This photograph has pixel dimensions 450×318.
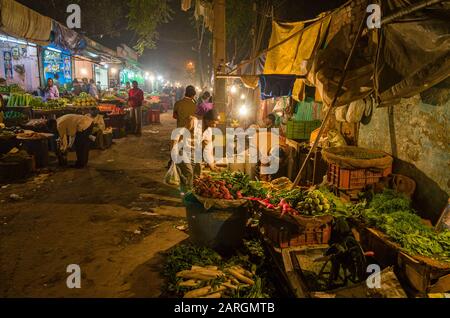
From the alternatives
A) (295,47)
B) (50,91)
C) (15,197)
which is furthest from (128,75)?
(295,47)

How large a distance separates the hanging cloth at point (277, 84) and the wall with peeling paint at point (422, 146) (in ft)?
10.2

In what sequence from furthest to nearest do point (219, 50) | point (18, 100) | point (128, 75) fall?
point (128, 75) → point (18, 100) → point (219, 50)

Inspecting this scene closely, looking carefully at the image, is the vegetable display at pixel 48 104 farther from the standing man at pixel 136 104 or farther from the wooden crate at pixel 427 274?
the wooden crate at pixel 427 274

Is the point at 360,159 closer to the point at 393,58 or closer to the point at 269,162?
the point at 393,58

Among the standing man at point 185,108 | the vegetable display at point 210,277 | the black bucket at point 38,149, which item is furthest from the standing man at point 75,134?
the vegetable display at point 210,277

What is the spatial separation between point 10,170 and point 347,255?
8.92 m

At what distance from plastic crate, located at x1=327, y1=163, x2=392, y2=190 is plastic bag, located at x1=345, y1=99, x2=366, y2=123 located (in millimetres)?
1605

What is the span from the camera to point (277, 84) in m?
9.41

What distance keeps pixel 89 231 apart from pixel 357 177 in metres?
5.17

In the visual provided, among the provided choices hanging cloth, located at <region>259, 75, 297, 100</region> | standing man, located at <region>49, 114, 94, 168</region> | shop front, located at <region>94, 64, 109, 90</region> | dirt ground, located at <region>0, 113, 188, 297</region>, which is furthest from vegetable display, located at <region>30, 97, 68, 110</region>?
shop front, located at <region>94, 64, 109, 90</region>

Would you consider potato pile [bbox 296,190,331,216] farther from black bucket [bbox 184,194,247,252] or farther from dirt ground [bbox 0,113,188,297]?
dirt ground [bbox 0,113,188,297]

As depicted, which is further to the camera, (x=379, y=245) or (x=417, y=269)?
(x=379, y=245)

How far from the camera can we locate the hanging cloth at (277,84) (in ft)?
30.2
